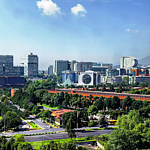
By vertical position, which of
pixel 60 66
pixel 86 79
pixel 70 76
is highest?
pixel 60 66

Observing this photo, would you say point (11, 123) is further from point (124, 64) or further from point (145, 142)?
point (124, 64)

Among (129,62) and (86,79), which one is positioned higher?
(129,62)

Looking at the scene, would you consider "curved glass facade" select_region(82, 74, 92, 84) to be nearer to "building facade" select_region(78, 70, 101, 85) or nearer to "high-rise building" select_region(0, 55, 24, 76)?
"building facade" select_region(78, 70, 101, 85)

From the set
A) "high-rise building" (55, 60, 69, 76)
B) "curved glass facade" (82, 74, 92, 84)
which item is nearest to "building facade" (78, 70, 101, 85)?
"curved glass facade" (82, 74, 92, 84)

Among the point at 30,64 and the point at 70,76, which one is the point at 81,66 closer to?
the point at 30,64

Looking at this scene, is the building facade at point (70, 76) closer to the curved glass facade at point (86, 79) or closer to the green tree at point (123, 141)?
the curved glass facade at point (86, 79)

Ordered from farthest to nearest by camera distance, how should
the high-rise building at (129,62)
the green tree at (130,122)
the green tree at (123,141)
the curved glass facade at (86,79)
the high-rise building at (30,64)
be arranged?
the high-rise building at (129,62)
the high-rise building at (30,64)
the curved glass facade at (86,79)
the green tree at (130,122)
the green tree at (123,141)

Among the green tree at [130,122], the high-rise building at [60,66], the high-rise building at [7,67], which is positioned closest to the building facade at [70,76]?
the high-rise building at [7,67]

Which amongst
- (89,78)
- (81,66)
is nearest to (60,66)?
(81,66)
